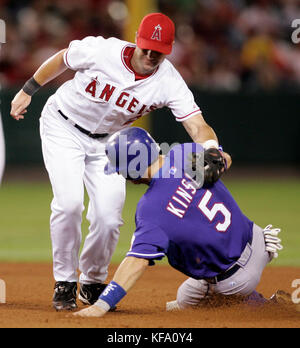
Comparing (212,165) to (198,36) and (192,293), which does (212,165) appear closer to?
(192,293)

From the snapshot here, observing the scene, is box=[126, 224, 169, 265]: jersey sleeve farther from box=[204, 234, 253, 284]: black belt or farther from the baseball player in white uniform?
the baseball player in white uniform

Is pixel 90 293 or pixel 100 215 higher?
pixel 100 215

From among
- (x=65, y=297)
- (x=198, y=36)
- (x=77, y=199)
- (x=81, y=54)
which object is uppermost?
(x=81, y=54)

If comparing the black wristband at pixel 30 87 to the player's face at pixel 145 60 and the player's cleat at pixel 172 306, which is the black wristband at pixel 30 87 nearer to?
the player's face at pixel 145 60

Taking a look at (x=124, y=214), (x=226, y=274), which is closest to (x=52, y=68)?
(x=226, y=274)

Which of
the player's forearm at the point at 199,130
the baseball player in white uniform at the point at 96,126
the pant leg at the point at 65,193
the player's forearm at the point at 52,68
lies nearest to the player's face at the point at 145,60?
the baseball player in white uniform at the point at 96,126
